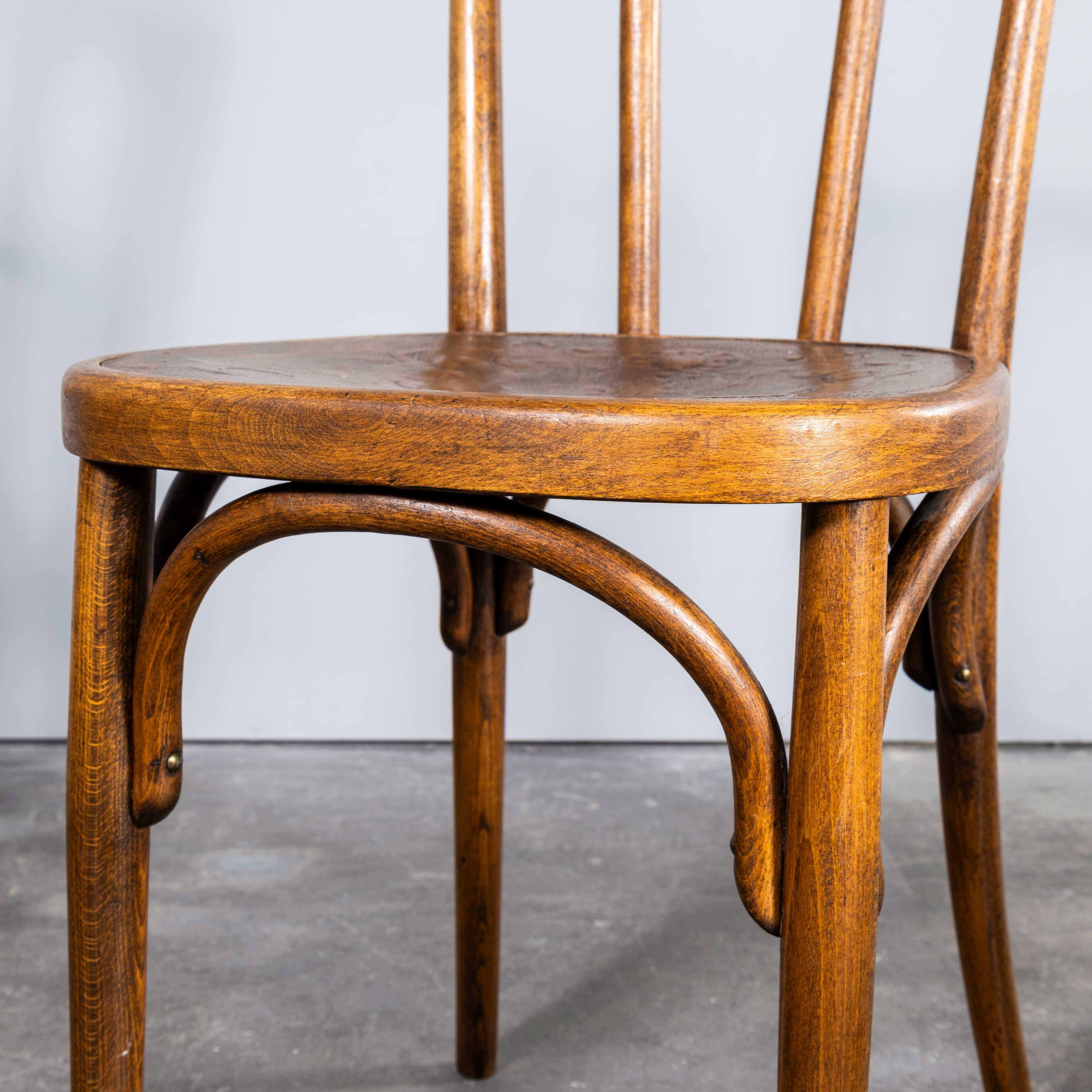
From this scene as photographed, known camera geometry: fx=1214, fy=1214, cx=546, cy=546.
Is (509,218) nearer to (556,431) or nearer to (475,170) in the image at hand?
(475,170)

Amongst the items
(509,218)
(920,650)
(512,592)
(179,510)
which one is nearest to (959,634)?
(920,650)

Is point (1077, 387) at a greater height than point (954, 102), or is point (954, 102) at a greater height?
point (954, 102)

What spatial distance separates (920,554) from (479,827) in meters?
0.47

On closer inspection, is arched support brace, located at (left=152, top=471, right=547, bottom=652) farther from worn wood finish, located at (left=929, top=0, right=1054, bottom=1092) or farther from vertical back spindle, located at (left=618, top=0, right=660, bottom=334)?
worn wood finish, located at (left=929, top=0, right=1054, bottom=1092)

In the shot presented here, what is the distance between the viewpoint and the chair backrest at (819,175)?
67 cm

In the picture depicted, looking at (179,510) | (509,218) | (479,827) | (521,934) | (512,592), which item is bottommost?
(521,934)

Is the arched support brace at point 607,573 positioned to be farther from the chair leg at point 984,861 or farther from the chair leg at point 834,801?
the chair leg at point 984,861

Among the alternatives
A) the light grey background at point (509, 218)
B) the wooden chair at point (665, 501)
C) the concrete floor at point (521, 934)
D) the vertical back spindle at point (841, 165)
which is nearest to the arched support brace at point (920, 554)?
the wooden chair at point (665, 501)

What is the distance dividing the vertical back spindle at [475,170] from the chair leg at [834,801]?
45cm

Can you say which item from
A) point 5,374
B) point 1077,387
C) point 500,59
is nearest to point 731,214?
point 1077,387

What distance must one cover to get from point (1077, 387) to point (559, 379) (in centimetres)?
121

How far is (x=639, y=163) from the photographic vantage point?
0.81m

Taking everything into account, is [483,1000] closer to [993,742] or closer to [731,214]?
[993,742]

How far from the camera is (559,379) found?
1.74 feet
